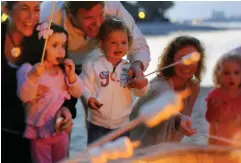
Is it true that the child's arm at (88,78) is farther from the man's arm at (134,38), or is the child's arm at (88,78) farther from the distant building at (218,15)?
the distant building at (218,15)

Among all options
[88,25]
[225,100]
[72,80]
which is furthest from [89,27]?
[225,100]

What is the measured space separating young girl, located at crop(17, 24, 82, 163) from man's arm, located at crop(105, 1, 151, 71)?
113mm

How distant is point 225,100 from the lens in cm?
104

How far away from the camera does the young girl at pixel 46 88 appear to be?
3.05ft

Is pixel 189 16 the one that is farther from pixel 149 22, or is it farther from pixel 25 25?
pixel 25 25

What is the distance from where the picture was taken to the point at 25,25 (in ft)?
3.07

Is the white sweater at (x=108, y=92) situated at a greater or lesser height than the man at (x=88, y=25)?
lesser

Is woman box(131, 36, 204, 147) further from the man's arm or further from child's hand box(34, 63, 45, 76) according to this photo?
child's hand box(34, 63, 45, 76)

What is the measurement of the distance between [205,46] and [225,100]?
0.39 ft

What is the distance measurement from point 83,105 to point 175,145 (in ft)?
0.65

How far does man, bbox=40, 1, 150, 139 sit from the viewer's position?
0.96m

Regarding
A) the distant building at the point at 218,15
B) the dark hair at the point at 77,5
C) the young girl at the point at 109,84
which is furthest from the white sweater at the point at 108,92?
the distant building at the point at 218,15

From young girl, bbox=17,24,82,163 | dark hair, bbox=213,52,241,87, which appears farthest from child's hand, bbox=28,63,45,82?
dark hair, bbox=213,52,241,87

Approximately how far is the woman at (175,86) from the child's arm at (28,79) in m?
0.21
